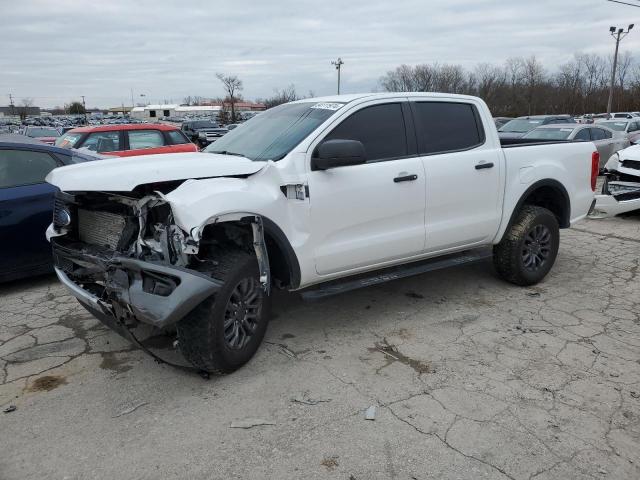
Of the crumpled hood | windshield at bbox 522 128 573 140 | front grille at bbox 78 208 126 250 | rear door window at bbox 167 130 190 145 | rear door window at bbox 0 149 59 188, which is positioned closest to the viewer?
the crumpled hood

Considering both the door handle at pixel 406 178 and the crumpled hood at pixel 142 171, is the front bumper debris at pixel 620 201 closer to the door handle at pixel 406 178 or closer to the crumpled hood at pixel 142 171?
the door handle at pixel 406 178

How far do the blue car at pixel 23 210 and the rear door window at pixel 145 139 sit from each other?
5.14m

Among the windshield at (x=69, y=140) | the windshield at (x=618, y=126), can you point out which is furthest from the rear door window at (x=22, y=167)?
the windshield at (x=618, y=126)

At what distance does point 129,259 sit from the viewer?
10.9 ft

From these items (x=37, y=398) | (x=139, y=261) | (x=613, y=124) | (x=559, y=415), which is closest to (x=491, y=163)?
(x=559, y=415)

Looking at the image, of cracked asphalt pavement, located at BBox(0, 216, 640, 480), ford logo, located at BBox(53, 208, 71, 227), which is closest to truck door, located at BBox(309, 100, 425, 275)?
cracked asphalt pavement, located at BBox(0, 216, 640, 480)

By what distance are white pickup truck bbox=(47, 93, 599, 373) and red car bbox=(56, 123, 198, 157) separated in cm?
656

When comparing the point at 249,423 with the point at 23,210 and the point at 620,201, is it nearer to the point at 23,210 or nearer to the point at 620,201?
the point at 23,210

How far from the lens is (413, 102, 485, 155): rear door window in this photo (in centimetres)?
473

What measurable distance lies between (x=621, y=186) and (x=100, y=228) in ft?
26.8

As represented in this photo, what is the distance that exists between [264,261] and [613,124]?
1848 centimetres

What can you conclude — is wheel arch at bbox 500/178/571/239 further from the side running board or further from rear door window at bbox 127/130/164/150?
rear door window at bbox 127/130/164/150

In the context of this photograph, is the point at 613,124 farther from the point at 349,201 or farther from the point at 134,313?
the point at 134,313

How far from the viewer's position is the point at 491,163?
502 cm
